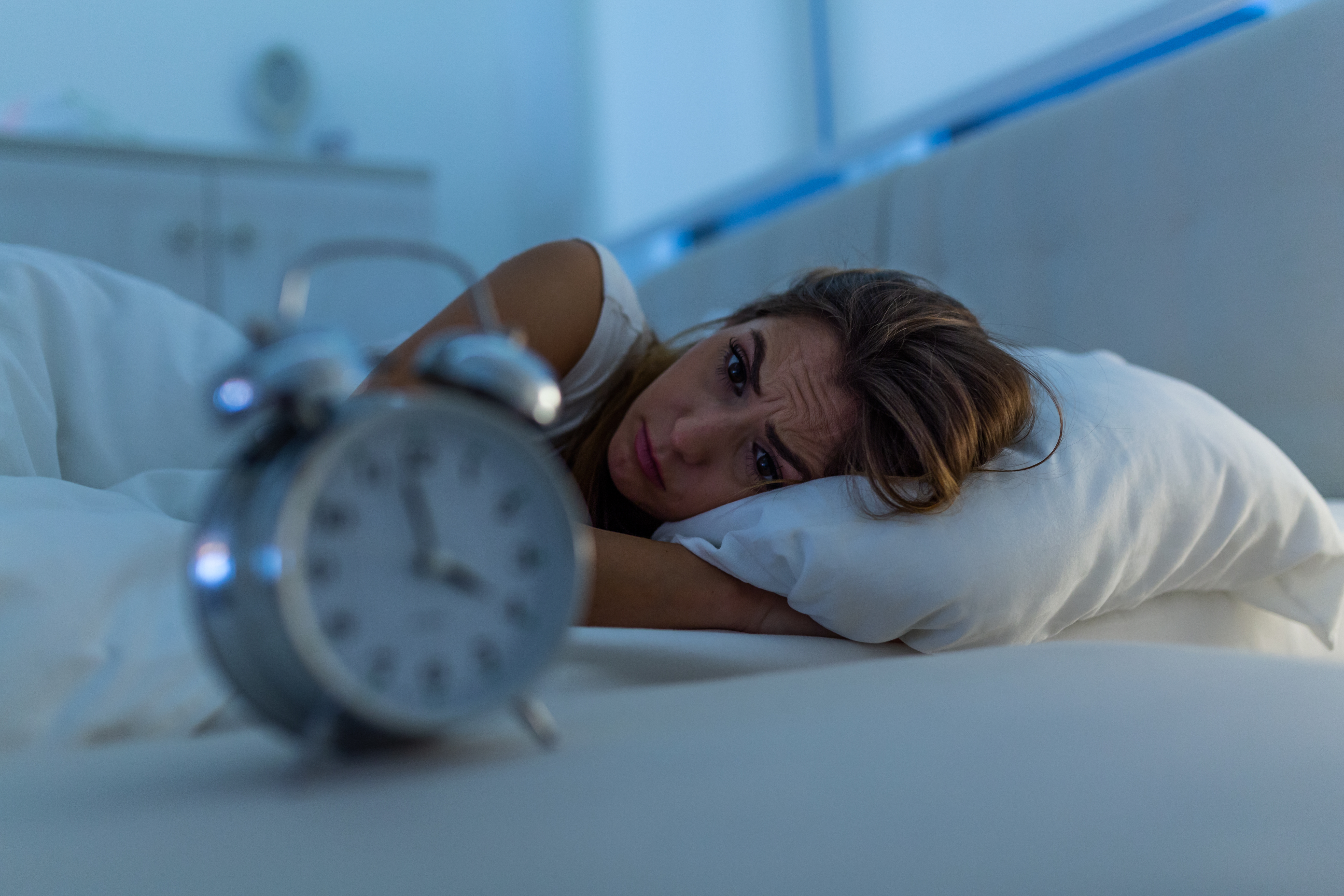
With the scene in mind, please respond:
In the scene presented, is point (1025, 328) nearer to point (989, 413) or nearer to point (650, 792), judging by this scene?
point (989, 413)

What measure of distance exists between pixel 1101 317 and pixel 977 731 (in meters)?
1.31

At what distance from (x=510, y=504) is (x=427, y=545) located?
4cm

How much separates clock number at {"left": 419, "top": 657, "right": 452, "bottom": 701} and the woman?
1.73 ft

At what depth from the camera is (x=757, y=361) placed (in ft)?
3.61

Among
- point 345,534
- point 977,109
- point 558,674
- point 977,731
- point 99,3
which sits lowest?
point 558,674

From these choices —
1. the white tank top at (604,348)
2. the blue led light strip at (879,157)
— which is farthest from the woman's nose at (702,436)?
the blue led light strip at (879,157)

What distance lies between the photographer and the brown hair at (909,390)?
36.9 inches

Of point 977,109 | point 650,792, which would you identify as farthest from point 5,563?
point 977,109

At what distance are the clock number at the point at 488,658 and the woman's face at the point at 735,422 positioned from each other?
651 millimetres

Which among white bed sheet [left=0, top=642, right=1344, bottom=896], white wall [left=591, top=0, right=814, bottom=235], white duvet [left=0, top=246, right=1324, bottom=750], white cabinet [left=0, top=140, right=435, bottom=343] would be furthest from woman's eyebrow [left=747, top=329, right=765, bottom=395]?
white cabinet [left=0, top=140, right=435, bottom=343]

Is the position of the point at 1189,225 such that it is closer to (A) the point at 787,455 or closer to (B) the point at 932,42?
(A) the point at 787,455

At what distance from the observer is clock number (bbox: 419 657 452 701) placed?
0.39 metres

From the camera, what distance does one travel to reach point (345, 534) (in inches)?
15.0

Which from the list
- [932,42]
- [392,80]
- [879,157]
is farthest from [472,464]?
[392,80]
